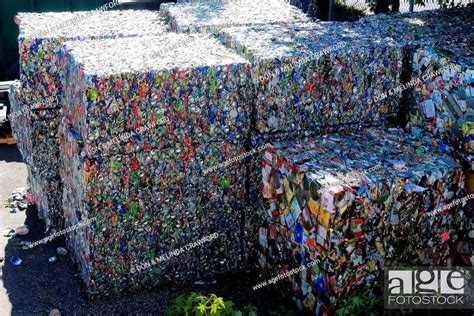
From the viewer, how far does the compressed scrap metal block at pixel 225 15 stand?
5551mm

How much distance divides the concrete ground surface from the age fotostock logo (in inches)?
40.8

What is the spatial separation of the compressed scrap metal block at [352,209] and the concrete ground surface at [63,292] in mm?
427

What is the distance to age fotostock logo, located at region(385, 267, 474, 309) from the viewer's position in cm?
435

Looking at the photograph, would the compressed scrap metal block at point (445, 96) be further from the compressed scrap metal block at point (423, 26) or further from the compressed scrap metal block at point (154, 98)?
the compressed scrap metal block at point (154, 98)

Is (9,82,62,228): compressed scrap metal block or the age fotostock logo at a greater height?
(9,82,62,228): compressed scrap metal block

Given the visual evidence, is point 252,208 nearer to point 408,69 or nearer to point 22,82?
point 408,69

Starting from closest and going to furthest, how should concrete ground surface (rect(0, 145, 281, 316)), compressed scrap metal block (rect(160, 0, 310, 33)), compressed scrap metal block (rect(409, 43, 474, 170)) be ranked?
compressed scrap metal block (rect(409, 43, 474, 170))
concrete ground surface (rect(0, 145, 281, 316))
compressed scrap metal block (rect(160, 0, 310, 33))

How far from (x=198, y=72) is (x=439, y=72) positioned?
191 cm

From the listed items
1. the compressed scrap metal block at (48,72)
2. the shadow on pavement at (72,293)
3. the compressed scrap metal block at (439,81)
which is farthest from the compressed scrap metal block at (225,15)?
the shadow on pavement at (72,293)

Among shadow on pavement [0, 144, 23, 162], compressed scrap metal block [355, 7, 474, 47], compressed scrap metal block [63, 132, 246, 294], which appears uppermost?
compressed scrap metal block [355, 7, 474, 47]

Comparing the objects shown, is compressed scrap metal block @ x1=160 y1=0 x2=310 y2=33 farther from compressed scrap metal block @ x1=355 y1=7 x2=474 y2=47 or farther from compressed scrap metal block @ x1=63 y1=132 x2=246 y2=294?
compressed scrap metal block @ x1=63 y1=132 x2=246 y2=294

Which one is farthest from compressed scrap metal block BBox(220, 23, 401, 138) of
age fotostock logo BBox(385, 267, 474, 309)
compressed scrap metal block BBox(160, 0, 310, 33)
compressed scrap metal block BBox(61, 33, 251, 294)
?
age fotostock logo BBox(385, 267, 474, 309)

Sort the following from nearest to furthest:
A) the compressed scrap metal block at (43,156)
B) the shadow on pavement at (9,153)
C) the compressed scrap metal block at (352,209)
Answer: the compressed scrap metal block at (352,209) < the compressed scrap metal block at (43,156) < the shadow on pavement at (9,153)

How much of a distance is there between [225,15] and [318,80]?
5.64 feet
